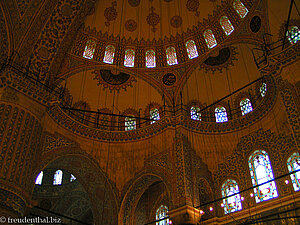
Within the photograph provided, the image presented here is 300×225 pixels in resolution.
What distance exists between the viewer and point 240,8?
12039mm

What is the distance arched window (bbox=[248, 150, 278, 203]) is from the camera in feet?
33.4

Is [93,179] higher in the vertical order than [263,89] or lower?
lower

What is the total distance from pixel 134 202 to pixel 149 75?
495 cm

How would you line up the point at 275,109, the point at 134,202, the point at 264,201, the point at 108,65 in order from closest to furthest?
the point at 264,201
the point at 275,109
the point at 134,202
the point at 108,65

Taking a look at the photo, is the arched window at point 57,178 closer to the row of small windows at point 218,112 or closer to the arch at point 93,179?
the arch at point 93,179

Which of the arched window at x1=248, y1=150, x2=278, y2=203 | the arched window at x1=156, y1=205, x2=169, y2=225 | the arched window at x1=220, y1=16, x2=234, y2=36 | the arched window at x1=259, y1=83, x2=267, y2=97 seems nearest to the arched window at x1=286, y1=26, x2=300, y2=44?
the arched window at x1=259, y1=83, x2=267, y2=97

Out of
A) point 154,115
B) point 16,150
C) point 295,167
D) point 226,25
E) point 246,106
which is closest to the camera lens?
point 16,150

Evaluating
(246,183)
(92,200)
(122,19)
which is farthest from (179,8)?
(92,200)

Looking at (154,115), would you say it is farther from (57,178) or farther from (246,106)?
(57,178)

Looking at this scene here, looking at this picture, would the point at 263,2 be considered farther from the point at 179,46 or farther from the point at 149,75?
the point at 149,75

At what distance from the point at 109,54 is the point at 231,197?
7204 millimetres

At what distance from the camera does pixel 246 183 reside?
1084cm

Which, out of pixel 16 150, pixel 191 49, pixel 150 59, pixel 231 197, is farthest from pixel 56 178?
pixel 191 49

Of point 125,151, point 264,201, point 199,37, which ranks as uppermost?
point 199,37
